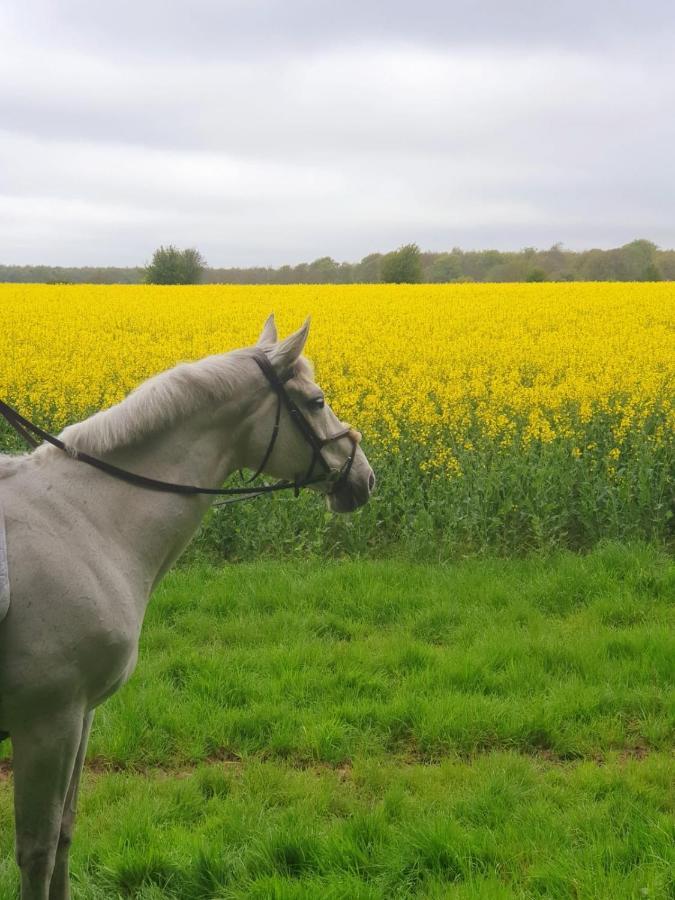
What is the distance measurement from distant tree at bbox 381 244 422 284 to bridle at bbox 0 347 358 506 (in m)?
37.7

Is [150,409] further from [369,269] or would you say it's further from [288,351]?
[369,269]

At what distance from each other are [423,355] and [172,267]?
2698cm

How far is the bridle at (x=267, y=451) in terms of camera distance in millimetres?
2891

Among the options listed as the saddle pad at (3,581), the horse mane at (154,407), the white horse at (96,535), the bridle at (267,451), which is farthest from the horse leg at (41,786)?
the horse mane at (154,407)

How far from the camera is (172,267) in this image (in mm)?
38281

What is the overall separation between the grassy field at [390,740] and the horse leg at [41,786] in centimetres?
64

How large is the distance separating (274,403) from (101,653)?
1.08 metres

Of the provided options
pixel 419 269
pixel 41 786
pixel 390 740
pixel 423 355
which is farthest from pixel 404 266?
pixel 41 786

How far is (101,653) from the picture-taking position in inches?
107

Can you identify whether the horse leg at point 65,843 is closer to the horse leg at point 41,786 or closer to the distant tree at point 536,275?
the horse leg at point 41,786

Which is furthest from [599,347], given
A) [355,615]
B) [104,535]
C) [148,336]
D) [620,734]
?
[104,535]

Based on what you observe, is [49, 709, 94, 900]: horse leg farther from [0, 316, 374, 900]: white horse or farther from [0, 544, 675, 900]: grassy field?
[0, 544, 675, 900]: grassy field

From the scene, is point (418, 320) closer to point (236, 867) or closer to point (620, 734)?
point (620, 734)

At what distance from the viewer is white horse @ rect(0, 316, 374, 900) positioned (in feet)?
8.67
